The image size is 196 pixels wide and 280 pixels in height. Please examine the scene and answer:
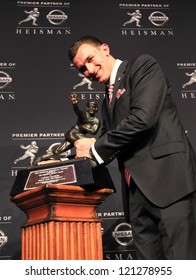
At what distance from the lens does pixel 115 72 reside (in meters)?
1.94

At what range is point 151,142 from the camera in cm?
174

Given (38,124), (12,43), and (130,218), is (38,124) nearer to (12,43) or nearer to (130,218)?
(12,43)

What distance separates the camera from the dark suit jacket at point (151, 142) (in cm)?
168

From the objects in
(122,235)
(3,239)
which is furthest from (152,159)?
(3,239)

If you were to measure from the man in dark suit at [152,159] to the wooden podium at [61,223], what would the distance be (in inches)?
8.2

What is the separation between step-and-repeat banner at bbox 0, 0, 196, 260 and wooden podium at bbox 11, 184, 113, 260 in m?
1.07

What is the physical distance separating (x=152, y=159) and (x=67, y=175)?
47cm


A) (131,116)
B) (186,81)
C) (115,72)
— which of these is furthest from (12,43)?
(131,116)

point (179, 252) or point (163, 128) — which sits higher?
point (163, 128)

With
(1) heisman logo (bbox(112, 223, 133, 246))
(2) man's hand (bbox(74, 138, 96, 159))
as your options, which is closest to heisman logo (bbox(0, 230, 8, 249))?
(1) heisman logo (bbox(112, 223, 133, 246))

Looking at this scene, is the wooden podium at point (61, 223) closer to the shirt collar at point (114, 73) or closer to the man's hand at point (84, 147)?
the man's hand at point (84, 147)

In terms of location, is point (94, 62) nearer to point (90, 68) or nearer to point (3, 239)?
point (90, 68)
